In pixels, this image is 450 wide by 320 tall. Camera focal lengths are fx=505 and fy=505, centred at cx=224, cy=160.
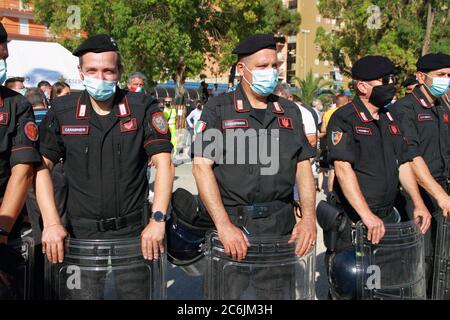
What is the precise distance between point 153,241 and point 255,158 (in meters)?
0.78

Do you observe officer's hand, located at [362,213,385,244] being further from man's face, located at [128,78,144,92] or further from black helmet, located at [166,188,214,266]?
man's face, located at [128,78,144,92]

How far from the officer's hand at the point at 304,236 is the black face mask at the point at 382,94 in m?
1.05

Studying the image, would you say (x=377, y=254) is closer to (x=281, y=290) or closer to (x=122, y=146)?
(x=281, y=290)

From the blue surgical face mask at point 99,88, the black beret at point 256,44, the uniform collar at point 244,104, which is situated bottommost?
the uniform collar at point 244,104

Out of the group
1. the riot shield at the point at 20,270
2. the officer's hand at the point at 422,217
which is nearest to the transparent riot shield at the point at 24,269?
the riot shield at the point at 20,270

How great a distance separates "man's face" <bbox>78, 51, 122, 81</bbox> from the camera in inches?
107

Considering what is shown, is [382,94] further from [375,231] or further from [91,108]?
[91,108]

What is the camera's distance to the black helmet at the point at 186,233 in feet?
10.0

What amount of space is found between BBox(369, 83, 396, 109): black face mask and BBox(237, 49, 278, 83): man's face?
2.46ft

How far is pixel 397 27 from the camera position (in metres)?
21.5

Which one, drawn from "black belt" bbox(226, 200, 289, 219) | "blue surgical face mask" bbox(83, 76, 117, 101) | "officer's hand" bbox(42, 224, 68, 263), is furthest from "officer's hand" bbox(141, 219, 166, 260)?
"blue surgical face mask" bbox(83, 76, 117, 101)

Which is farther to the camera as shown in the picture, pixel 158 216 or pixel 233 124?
pixel 233 124

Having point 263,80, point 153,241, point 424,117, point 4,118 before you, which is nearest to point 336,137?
point 263,80

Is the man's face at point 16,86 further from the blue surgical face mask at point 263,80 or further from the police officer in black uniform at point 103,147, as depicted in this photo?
the blue surgical face mask at point 263,80
